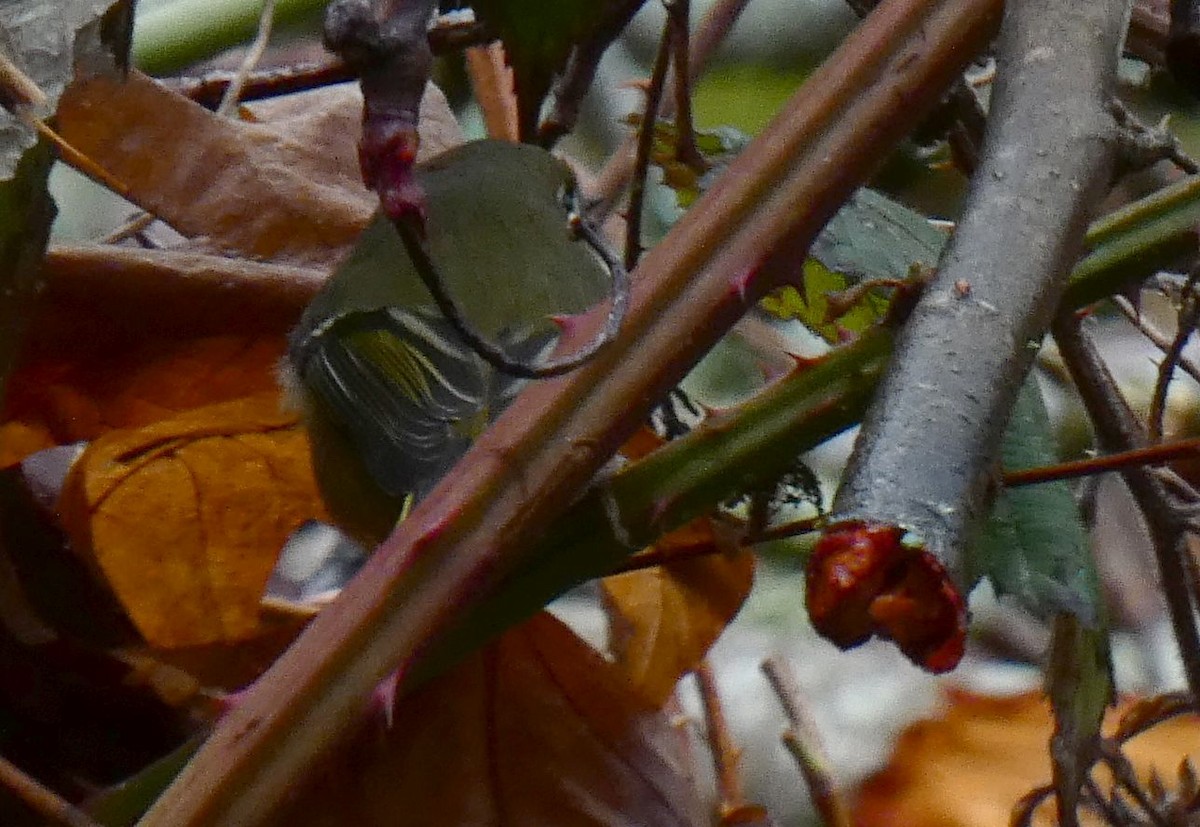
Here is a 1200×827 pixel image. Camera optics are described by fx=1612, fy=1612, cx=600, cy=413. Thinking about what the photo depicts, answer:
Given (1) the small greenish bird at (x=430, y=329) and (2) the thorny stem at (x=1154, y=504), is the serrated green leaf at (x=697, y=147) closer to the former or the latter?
(1) the small greenish bird at (x=430, y=329)

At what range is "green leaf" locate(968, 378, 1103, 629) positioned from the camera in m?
0.57

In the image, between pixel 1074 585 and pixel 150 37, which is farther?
pixel 150 37

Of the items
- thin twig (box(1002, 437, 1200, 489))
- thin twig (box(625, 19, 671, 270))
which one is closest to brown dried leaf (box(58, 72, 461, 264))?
thin twig (box(625, 19, 671, 270))

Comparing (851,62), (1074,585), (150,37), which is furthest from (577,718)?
(150,37)

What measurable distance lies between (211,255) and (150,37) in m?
0.33

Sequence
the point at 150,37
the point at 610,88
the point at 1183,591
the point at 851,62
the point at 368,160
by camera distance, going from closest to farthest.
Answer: the point at 368,160 < the point at 851,62 < the point at 1183,591 < the point at 150,37 < the point at 610,88

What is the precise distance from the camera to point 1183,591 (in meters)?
0.71

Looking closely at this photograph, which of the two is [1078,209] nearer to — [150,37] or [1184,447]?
[1184,447]

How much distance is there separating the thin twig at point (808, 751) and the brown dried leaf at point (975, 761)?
0.27 m

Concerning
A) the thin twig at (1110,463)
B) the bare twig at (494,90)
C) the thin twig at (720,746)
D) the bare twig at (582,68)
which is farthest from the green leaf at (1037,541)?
the bare twig at (494,90)

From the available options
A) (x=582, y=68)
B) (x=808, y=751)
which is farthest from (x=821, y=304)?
(x=808, y=751)

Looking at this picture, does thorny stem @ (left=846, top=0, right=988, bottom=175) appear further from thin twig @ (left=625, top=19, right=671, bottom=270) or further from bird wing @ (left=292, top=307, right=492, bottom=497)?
bird wing @ (left=292, top=307, right=492, bottom=497)

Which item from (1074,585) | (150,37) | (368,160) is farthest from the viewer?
(150,37)

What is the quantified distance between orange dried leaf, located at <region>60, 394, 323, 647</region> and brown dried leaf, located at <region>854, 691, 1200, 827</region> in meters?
0.65
